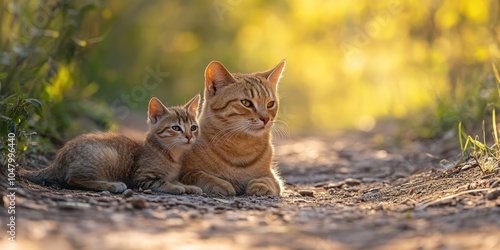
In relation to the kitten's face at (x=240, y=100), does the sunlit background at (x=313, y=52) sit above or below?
above

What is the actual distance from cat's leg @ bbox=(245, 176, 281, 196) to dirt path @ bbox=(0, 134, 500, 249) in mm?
160

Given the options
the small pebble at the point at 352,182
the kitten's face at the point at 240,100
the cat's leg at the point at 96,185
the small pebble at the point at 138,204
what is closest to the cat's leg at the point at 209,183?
the kitten's face at the point at 240,100

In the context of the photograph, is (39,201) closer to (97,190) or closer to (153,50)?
(97,190)

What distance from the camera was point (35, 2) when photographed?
741 cm

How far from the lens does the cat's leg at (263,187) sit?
4.43 metres

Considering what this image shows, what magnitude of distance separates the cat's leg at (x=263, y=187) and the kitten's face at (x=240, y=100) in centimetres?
34

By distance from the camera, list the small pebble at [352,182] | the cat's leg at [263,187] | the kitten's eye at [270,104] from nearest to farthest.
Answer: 1. the cat's leg at [263,187]
2. the kitten's eye at [270,104]
3. the small pebble at [352,182]

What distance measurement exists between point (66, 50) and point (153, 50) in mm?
11803

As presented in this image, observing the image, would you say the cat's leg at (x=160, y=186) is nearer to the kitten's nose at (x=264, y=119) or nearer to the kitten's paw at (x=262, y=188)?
the kitten's paw at (x=262, y=188)

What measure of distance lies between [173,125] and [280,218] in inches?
57.3

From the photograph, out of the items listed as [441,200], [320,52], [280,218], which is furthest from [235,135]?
[320,52]

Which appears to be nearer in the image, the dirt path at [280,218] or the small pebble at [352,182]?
the dirt path at [280,218]

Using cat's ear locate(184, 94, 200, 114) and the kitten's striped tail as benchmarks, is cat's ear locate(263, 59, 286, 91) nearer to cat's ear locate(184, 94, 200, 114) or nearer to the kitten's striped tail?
cat's ear locate(184, 94, 200, 114)

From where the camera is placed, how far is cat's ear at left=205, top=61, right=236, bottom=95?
475 cm
